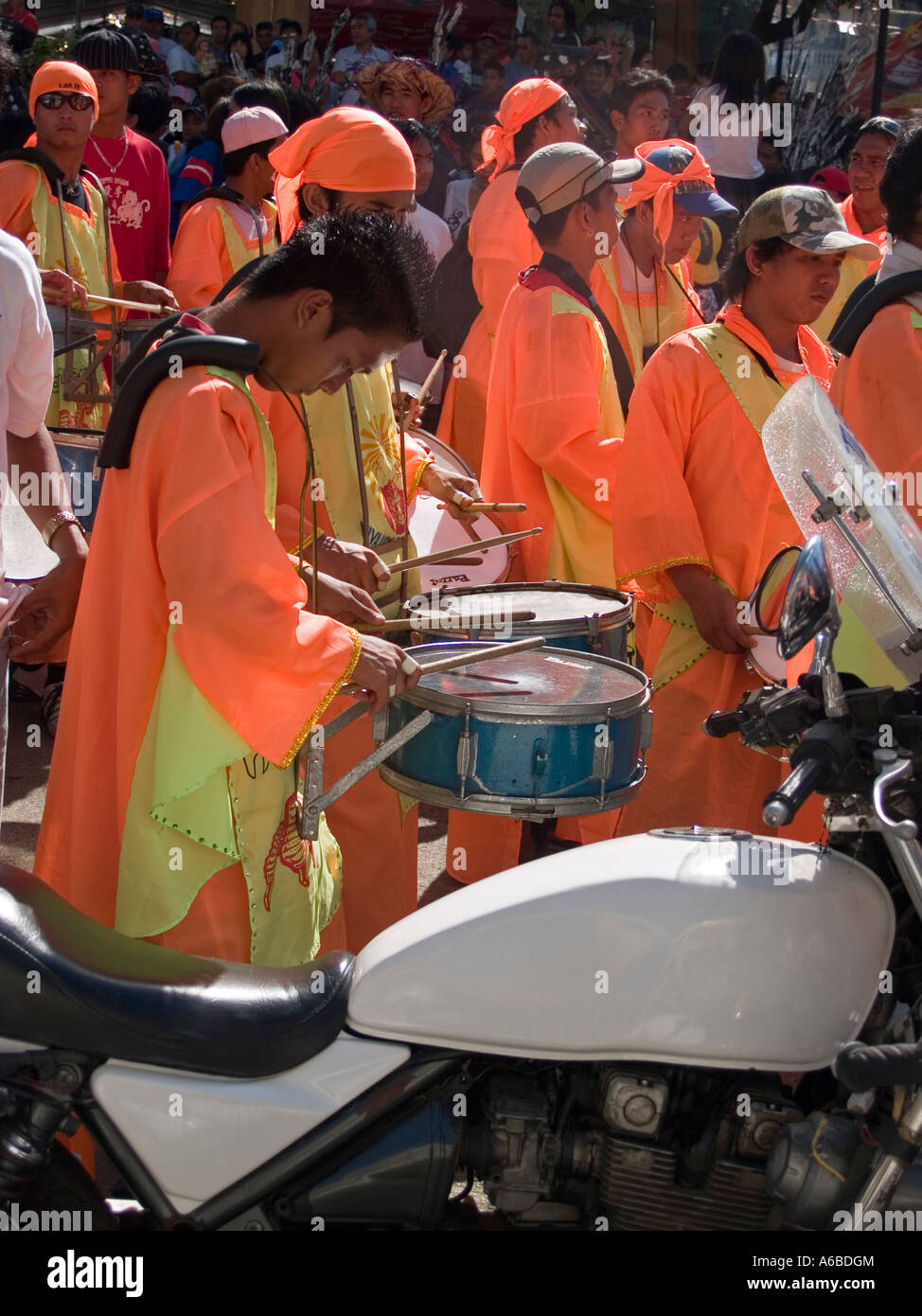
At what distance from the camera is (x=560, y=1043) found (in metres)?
1.97

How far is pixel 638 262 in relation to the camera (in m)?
5.73

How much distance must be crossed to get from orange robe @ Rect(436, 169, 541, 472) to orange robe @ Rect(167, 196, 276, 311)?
105 cm

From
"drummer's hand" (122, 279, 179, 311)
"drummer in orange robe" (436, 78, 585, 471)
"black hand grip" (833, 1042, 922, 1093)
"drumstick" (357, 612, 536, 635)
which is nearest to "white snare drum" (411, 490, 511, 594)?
"drumstick" (357, 612, 536, 635)

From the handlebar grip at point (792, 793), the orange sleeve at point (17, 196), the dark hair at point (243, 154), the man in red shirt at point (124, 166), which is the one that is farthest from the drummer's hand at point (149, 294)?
the handlebar grip at point (792, 793)

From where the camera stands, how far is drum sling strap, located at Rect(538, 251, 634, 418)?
14.8 feet

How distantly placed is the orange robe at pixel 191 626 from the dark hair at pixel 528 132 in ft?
13.2

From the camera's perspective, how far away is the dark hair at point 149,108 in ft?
29.8

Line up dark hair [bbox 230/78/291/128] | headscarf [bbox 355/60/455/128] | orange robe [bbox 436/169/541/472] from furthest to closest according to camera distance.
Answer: headscarf [bbox 355/60/455/128]
dark hair [bbox 230/78/291/128]
orange robe [bbox 436/169/541/472]

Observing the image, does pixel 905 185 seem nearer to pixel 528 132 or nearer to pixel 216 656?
pixel 216 656

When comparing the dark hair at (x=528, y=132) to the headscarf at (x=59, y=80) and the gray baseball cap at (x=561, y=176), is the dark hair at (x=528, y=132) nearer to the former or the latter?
the gray baseball cap at (x=561, y=176)

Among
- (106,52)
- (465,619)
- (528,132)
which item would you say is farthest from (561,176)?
(106,52)

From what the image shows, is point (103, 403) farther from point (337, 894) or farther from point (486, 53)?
point (486, 53)

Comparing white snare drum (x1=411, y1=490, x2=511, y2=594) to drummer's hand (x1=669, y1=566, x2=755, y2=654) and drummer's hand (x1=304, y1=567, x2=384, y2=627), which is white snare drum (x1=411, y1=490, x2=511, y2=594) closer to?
drummer's hand (x1=669, y1=566, x2=755, y2=654)

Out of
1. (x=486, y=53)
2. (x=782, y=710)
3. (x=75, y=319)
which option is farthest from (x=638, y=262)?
(x=486, y=53)
